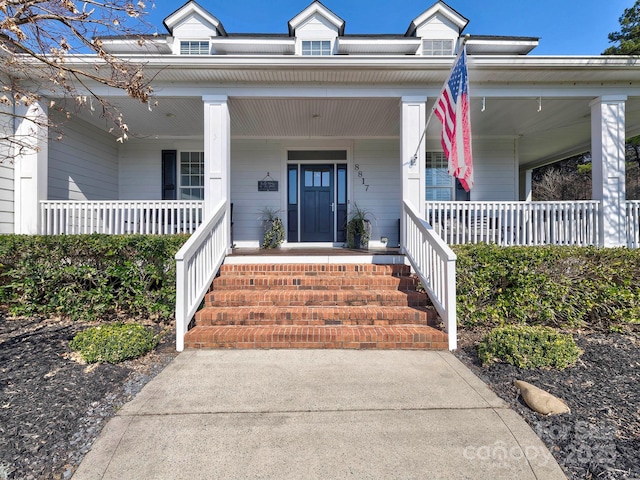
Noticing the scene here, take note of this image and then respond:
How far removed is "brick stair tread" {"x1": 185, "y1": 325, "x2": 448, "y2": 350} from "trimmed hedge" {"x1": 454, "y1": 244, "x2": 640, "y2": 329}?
0.79 metres

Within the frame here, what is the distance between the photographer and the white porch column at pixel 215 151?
540cm

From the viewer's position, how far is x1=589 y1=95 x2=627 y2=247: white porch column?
17.9ft

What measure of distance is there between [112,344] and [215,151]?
3.29 meters

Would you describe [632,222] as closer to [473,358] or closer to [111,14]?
[473,358]

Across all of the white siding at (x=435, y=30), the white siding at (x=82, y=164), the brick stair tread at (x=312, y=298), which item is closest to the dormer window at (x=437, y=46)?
the white siding at (x=435, y=30)

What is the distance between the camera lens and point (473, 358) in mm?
3311

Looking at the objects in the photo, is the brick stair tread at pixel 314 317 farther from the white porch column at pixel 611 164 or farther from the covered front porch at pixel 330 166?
the white porch column at pixel 611 164

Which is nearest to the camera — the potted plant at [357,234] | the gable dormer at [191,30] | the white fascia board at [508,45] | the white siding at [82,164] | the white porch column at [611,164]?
the white porch column at [611,164]

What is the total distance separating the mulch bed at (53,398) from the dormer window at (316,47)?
7.31 m

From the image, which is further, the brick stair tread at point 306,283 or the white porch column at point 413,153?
the white porch column at point 413,153

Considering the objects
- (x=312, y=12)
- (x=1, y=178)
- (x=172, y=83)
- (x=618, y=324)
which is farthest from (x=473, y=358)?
(x=312, y=12)

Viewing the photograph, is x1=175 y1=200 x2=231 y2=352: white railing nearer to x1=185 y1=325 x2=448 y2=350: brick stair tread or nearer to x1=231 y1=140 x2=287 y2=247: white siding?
x1=185 y1=325 x2=448 y2=350: brick stair tread

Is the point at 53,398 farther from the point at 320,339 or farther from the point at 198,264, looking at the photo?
the point at 320,339

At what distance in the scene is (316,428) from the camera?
7.00 feet
